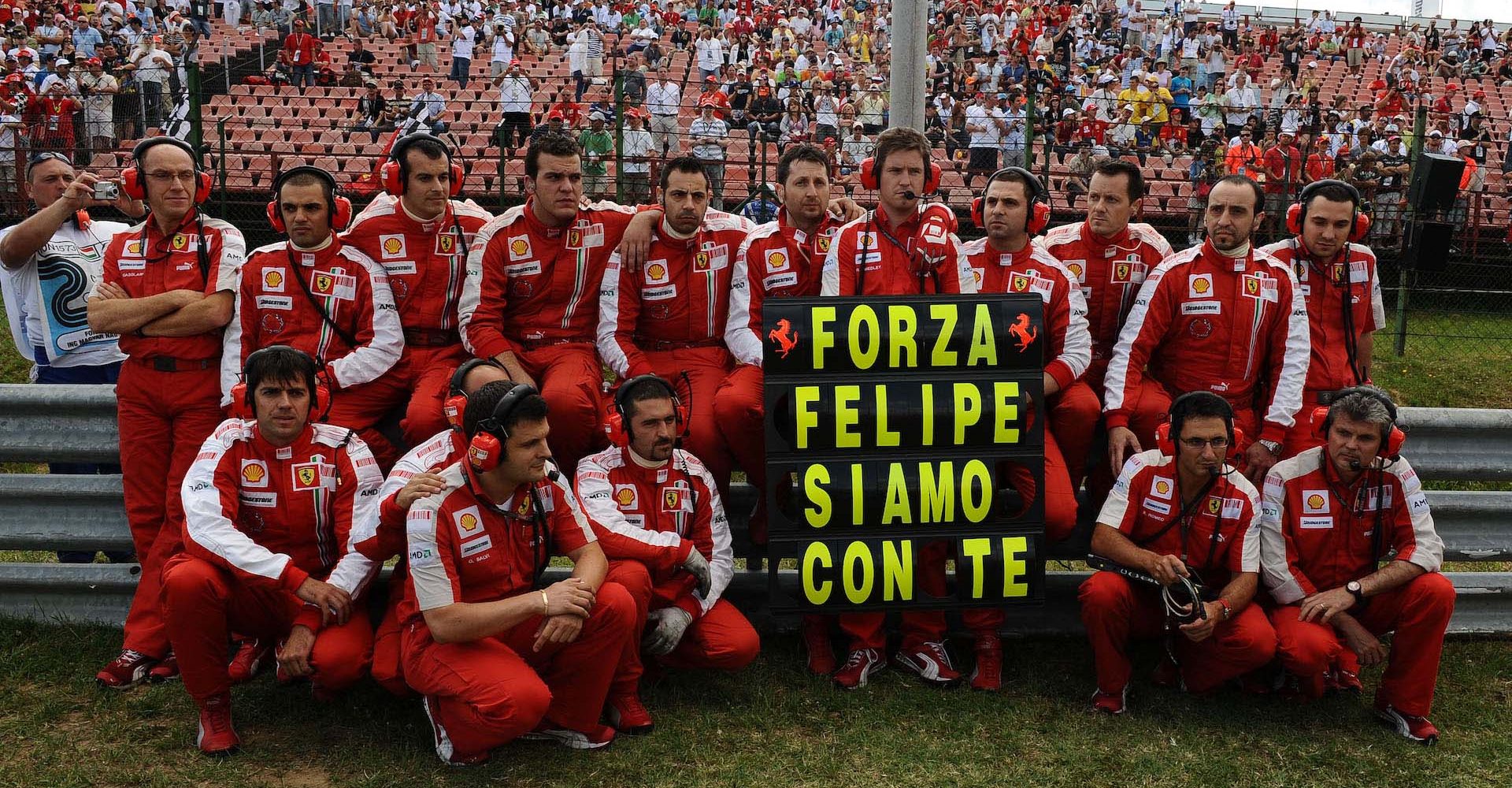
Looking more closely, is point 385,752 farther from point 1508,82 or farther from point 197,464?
point 1508,82

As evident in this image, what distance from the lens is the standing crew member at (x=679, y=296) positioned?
5.46 metres

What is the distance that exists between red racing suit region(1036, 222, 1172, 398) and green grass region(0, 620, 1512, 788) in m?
1.58

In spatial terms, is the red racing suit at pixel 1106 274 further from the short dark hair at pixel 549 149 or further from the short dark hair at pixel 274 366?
the short dark hair at pixel 274 366

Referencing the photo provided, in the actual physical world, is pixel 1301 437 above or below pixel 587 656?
above

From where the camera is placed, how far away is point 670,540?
4.72 meters

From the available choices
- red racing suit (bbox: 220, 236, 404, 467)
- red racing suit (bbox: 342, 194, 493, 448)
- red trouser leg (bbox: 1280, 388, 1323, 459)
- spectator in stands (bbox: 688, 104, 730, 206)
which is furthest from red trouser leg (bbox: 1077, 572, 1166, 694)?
spectator in stands (bbox: 688, 104, 730, 206)

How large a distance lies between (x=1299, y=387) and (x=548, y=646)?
3274 mm

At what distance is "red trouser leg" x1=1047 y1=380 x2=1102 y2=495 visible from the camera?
17.2ft

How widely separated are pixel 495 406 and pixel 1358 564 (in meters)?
3.36

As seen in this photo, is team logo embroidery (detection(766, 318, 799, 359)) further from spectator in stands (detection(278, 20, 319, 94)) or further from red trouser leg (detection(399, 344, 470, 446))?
spectator in stands (detection(278, 20, 319, 94))

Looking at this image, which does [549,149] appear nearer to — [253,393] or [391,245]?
[391,245]

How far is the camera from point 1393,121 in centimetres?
1706

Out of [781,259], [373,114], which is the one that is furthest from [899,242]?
[373,114]

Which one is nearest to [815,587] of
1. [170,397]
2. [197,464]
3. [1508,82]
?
[197,464]
